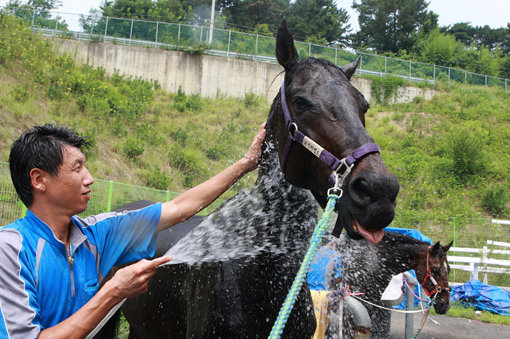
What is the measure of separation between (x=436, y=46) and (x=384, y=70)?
17513 millimetres

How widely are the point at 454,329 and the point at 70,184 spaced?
322 inches

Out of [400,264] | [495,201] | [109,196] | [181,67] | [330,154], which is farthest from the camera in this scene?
[181,67]

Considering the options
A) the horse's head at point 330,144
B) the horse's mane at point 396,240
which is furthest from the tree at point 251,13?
the horse's head at point 330,144

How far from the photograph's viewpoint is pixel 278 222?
2.72m

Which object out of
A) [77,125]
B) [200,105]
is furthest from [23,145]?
[200,105]

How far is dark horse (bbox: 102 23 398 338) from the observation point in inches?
90.0

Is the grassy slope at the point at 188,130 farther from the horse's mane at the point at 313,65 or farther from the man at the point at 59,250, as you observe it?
the man at the point at 59,250

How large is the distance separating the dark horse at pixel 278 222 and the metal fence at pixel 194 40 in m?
25.5

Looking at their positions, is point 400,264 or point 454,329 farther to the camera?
point 454,329

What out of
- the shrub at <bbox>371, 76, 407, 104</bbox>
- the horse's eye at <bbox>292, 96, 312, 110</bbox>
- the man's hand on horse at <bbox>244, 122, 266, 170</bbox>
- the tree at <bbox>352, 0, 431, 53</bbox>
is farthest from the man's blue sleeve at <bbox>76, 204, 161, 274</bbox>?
the tree at <bbox>352, 0, 431, 53</bbox>

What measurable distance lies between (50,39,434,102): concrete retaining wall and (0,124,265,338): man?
82.0ft

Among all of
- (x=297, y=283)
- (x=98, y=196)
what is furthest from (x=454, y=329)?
(x=98, y=196)

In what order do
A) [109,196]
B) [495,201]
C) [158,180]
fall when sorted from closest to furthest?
1. [109,196]
2. [158,180]
3. [495,201]

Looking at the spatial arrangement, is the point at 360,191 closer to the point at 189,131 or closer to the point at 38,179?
the point at 38,179
